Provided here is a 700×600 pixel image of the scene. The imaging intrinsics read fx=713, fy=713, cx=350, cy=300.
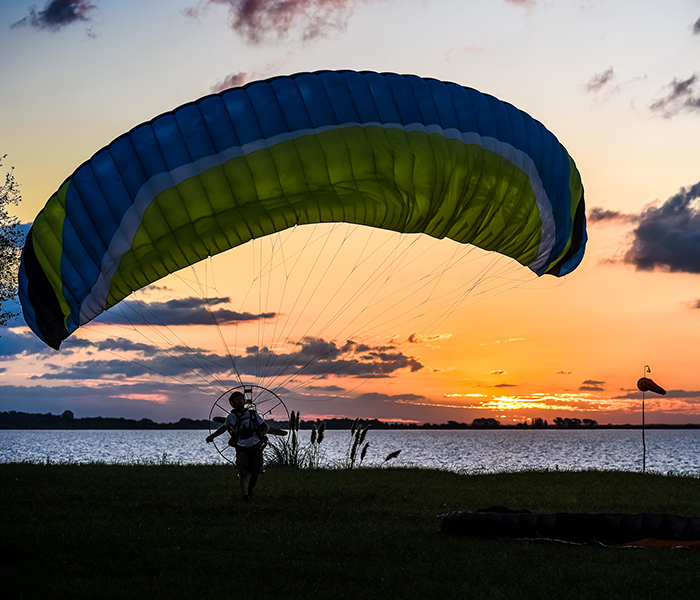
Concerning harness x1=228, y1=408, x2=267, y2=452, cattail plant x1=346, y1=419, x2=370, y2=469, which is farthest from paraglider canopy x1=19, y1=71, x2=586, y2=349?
cattail plant x1=346, y1=419, x2=370, y2=469

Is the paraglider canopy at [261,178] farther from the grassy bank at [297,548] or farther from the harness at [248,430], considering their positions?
the grassy bank at [297,548]

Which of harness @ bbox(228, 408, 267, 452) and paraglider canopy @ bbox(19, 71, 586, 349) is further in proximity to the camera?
harness @ bbox(228, 408, 267, 452)

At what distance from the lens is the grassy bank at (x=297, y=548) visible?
19.4 feet

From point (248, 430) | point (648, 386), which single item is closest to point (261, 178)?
point (248, 430)

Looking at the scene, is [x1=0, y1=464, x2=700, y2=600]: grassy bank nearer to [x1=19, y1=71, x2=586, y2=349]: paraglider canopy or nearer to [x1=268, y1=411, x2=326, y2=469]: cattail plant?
[x1=19, y1=71, x2=586, y2=349]: paraglider canopy

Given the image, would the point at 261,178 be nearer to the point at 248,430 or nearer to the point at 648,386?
the point at 248,430

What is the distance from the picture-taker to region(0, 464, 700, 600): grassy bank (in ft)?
19.4

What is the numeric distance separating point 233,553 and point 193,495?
4.29m

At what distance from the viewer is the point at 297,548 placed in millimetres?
7328

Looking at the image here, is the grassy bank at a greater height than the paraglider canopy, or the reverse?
the paraglider canopy

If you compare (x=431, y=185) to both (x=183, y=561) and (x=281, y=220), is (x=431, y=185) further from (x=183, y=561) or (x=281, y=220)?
(x=183, y=561)

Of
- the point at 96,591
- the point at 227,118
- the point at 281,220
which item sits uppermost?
the point at 227,118

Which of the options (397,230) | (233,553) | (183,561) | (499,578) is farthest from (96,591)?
(397,230)

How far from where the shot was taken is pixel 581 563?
684 centimetres
